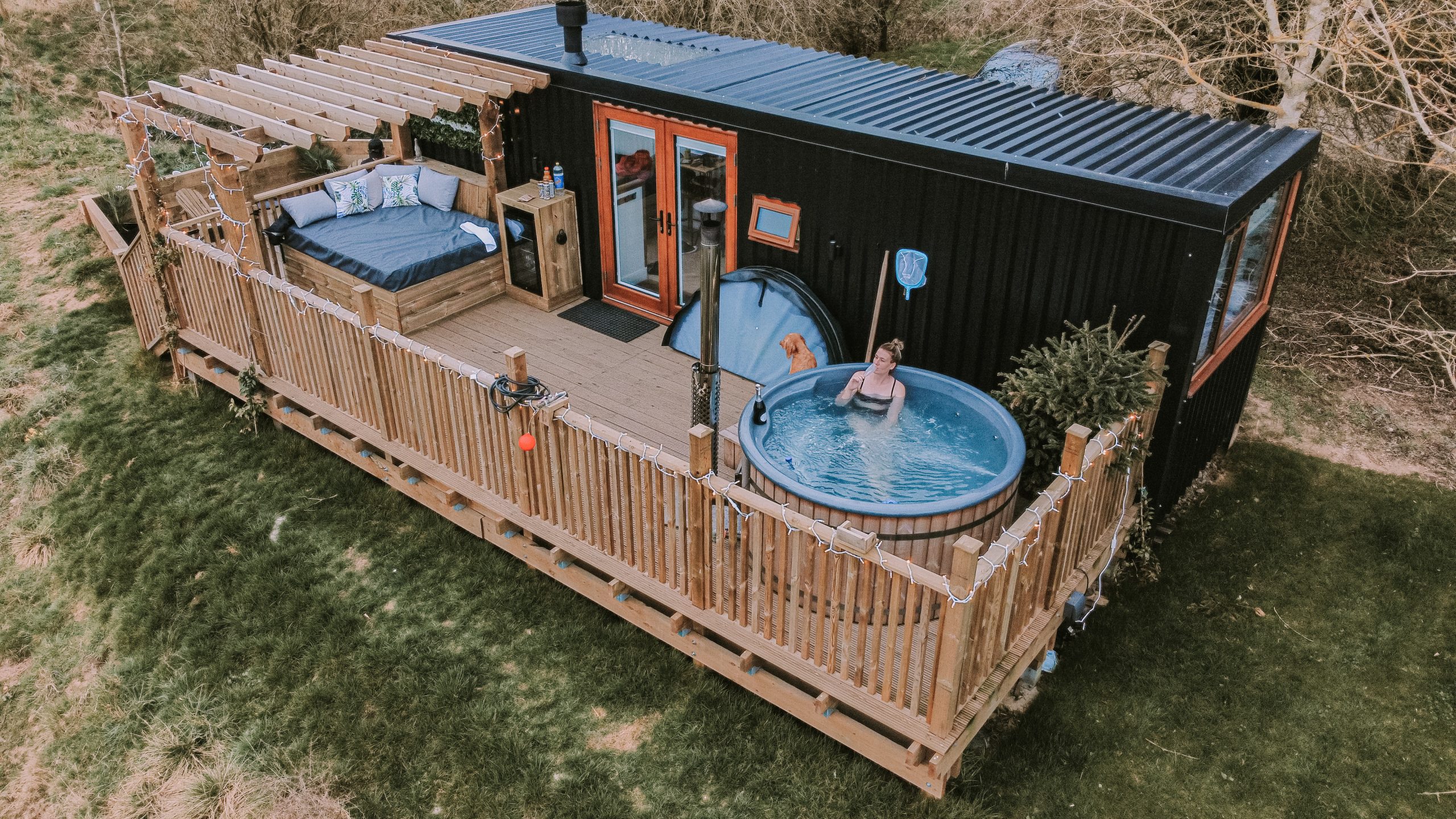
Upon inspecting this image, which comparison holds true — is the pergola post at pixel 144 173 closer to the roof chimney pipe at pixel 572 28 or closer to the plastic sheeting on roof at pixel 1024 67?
the roof chimney pipe at pixel 572 28

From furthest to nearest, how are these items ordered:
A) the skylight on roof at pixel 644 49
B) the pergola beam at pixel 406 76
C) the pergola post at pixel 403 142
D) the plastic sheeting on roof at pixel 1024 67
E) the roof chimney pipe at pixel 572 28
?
1. the plastic sheeting on roof at pixel 1024 67
2. the pergola post at pixel 403 142
3. the skylight on roof at pixel 644 49
4. the roof chimney pipe at pixel 572 28
5. the pergola beam at pixel 406 76

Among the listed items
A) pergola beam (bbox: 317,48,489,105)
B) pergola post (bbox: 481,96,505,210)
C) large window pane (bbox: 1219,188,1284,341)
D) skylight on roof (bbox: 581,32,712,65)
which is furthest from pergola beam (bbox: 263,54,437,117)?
large window pane (bbox: 1219,188,1284,341)

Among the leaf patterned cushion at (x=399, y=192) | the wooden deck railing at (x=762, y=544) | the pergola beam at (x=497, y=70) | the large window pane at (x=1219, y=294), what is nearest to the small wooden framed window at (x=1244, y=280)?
the large window pane at (x=1219, y=294)

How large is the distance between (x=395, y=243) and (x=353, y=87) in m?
1.45

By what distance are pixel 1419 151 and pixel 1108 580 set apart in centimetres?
729

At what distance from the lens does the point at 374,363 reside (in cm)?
703

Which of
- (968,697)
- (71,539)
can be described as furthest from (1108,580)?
(71,539)

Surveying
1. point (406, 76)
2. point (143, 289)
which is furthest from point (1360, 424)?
point (143, 289)

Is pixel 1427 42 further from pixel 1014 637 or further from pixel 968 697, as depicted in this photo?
pixel 968 697

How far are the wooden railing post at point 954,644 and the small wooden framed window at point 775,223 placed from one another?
153 inches

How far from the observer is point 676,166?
8.68 metres

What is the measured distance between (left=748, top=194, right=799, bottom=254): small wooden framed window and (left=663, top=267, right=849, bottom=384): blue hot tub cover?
0.77 ft

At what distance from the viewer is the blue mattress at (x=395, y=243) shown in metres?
8.92

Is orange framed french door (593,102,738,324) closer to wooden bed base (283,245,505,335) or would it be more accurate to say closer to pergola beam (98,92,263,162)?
wooden bed base (283,245,505,335)
